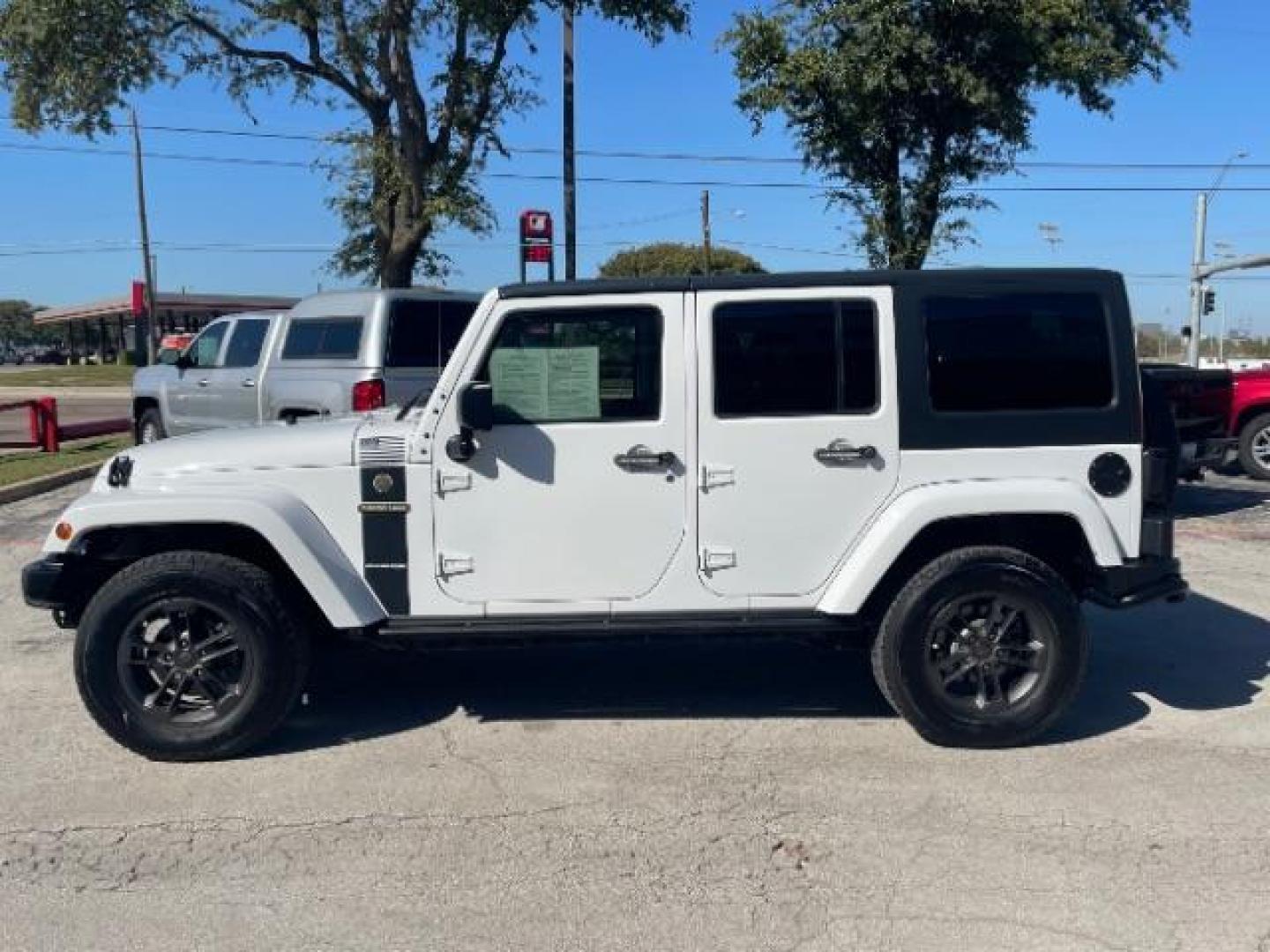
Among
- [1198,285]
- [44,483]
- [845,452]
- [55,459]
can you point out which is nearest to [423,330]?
Answer: [44,483]

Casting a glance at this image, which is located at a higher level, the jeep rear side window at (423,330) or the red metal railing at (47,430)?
the jeep rear side window at (423,330)

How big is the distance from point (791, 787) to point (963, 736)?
826 mm

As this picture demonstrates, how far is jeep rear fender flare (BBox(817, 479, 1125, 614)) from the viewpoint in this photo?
4676 millimetres

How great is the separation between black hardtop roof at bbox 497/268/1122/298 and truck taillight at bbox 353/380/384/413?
6078 millimetres

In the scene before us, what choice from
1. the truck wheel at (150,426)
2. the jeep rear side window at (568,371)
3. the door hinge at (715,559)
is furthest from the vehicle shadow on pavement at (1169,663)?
the truck wheel at (150,426)

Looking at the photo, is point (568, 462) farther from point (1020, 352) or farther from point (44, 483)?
point (44, 483)

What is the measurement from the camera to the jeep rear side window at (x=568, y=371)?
471 centimetres

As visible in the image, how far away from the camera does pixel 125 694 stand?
467 cm

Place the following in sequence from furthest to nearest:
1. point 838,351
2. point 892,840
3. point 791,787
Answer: point 838,351
point 791,787
point 892,840

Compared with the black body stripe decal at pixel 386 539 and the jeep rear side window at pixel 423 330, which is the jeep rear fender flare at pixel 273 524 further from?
the jeep rear side window at pixel 423 330

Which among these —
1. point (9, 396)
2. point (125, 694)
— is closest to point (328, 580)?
point (125, 694)

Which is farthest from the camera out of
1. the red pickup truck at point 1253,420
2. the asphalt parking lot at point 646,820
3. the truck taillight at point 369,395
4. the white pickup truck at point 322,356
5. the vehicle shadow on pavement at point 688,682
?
the red pickup truck at point 1253,420

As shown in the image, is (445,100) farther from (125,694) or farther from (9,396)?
(9,396)

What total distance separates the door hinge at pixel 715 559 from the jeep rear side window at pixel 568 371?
1.93 feet
